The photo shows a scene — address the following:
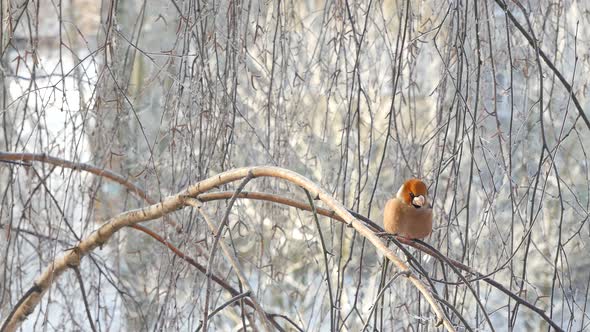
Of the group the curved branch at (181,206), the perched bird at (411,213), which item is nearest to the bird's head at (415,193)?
the perched bird at (411,213)

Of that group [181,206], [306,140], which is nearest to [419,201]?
[181,206]

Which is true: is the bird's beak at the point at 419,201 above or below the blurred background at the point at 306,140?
below

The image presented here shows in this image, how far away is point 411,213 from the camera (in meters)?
1.49

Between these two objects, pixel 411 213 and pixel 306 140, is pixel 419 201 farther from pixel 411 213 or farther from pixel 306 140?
pixel 306 140

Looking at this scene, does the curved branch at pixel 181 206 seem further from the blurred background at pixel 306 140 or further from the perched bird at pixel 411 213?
the perched bird at pixel 411 213

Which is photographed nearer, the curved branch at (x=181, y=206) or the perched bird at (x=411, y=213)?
the curved branch at (x=181, y=206)

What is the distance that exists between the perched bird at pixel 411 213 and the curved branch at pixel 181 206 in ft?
1.11

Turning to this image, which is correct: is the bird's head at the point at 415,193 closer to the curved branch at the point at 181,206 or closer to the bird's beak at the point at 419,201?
the bird's beak at the point at 419,201

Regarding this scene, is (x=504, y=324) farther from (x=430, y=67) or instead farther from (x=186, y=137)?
(x=186, y=137)

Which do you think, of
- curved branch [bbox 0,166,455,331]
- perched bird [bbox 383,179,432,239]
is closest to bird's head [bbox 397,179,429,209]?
perched bird [bbox 383,179,432,239]

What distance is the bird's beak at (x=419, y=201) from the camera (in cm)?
149

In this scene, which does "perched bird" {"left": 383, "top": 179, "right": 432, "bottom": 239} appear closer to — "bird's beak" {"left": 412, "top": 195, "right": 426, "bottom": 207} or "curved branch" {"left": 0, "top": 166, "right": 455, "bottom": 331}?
"bird's beak" {"left": 412, "top": 195, "right": 426, "bottom": 207}

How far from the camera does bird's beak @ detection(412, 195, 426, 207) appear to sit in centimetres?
149

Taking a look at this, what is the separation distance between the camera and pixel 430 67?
3641 millimetres
